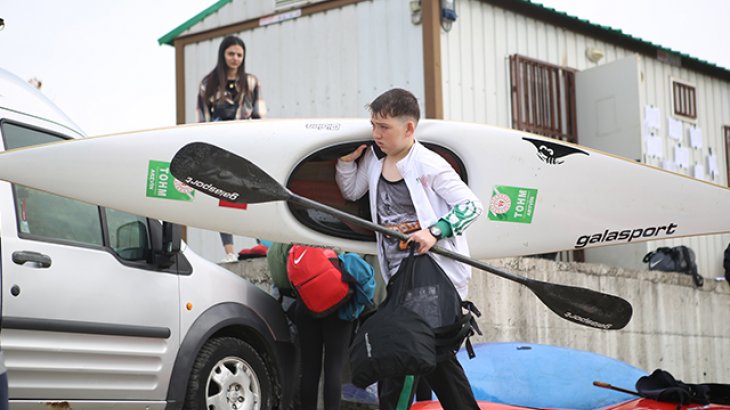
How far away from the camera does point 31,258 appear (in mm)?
5121

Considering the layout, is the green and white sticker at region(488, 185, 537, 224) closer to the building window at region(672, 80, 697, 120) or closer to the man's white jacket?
the man's white jacket

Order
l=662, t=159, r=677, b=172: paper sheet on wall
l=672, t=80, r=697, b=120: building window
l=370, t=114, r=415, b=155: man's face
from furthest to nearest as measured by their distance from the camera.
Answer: l=672, t=80, r=697, b=120: building window < l=662, t=159, r=677, b=172: paper sheet on wall < l=370, t=114, r=415, b=155: man's face

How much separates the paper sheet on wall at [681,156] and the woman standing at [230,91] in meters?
5.98

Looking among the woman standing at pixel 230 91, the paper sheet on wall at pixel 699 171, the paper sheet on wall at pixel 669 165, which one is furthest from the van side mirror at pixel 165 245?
the paper sheet on wall at pixel 699 171

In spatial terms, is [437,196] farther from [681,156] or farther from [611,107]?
[681,156]

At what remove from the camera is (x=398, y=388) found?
445 centimetres

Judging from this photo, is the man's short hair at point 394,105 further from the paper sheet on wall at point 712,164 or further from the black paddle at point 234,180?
the paper sheet on wall at point 712,164

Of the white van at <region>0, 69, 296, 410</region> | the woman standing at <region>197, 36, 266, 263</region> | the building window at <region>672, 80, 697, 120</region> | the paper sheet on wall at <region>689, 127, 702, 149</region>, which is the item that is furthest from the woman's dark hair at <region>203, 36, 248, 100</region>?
the paper sheet on wall at <region>689, 127, 702, 149</region>

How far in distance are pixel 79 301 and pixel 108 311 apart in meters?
0.23

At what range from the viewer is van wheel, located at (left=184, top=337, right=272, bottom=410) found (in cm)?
599

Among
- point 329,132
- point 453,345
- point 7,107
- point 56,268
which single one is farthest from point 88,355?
point 453,345

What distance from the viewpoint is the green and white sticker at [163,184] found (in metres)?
5.36

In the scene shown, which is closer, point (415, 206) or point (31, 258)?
point (415, 206)

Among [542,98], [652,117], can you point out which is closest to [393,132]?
[542,98]
